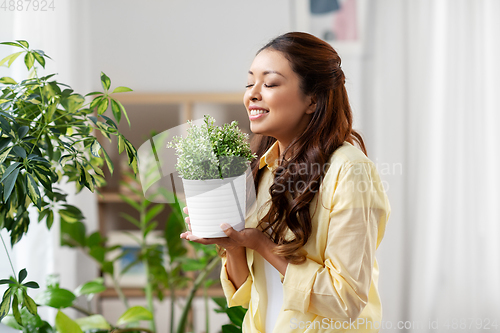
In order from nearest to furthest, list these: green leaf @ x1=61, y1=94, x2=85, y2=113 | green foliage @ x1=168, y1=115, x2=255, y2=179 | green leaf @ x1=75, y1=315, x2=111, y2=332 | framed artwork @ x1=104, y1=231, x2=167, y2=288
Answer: green foliage @ x1=168, y1=115, x2=255, y2=179 → green leaf @ x1=61, y1=94, x2=85, y2=113 → green leaf @ x1=75, y1=315, x2=111, y2=332 → framed artwork @ x1=104, y1=231, x2=167, y2=288

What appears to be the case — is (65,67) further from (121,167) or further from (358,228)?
(358,228)

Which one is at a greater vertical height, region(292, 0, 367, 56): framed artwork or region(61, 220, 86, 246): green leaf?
region(292, 0, 367, 56): framed artwork

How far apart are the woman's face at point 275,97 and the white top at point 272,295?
1.05 feet

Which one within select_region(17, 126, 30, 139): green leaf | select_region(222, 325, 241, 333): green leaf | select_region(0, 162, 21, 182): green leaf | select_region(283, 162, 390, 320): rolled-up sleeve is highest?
select_region(17, 126, 30, 139): green leaf

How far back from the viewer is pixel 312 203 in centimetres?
82

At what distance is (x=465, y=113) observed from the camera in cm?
180

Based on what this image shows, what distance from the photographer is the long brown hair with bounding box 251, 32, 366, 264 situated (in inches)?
31.1

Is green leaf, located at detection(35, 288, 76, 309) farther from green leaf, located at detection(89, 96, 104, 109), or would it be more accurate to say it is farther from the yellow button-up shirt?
the yellow button-up shirt

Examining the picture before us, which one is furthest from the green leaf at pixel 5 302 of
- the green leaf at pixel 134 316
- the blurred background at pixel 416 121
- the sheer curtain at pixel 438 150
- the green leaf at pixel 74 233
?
the sheer curtain at pixel 438 150

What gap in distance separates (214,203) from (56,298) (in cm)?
86

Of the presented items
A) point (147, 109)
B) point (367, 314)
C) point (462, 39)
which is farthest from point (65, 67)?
point (462, 39)

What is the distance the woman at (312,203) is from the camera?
74cm

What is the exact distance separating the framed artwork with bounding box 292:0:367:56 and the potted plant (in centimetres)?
143

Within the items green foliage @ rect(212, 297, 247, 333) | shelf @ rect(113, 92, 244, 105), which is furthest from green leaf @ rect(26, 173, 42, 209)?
shelf @ rect(113, 92, 244, 105)
